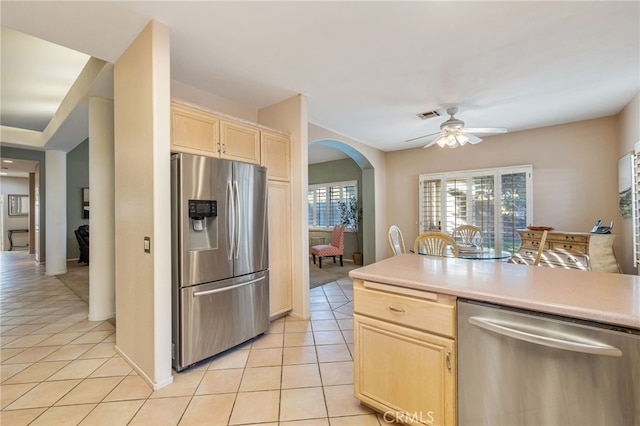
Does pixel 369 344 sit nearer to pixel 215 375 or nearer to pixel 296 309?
pixel 215 375

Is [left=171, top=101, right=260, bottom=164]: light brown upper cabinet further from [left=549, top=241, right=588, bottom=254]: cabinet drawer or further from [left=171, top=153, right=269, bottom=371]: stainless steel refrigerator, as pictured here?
[left=549, top=241, right=588, bottom=254]: cabinet drawer

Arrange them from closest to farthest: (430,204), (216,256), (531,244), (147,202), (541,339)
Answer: (541,339), (147,202), (216,256), (531,244), (430,204)

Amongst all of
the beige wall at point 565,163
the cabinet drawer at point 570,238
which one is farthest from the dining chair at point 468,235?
the beige wall at point 565,163

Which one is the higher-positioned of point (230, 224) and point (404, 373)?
point (230, 224)

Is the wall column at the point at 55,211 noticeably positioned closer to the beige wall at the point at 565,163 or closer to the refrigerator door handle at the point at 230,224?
the refrigerator door handle at the point at 230,224

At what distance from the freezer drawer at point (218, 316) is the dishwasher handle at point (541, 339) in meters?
1.84

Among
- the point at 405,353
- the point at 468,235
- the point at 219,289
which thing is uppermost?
the point at 468,235

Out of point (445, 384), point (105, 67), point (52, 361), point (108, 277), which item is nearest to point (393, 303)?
point (445, 384)

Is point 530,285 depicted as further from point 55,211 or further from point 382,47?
point 55,211

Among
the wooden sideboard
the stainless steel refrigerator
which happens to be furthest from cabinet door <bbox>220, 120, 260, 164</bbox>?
the wooden sideboard

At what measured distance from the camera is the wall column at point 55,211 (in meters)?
5.21

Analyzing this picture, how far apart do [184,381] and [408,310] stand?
1705mm

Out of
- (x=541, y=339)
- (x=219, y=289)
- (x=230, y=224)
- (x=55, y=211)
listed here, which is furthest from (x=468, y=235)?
(x=55, y=211)

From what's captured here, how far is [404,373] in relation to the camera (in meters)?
1.45
